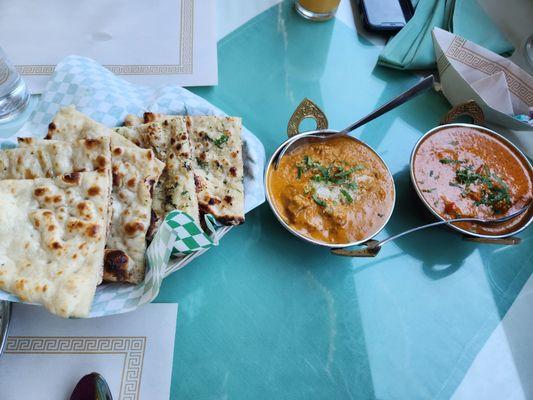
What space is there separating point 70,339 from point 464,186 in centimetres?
156

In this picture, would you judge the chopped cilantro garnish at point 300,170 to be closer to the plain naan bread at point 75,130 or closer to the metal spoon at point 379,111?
the metal spoon at point 379,111

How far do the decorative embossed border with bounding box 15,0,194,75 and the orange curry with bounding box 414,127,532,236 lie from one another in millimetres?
1158

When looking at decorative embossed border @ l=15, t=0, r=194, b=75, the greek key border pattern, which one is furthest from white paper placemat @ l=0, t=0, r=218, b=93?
the greek key border pattern

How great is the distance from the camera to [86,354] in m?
1.26

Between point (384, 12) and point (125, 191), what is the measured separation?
1.73m

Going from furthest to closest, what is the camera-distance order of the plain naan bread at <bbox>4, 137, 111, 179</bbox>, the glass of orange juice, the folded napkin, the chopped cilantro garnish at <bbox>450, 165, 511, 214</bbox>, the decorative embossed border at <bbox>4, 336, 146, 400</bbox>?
the glass of orange juice
the folded napkin
the chopped cilantro garnish at <bbox>450, 165, 511, 214</bbox>
the plain naan bread at <bbox>4, 137, 111, 179</bbox>
the decorative embossed border at <bbox>4, 336, 146, 400</bbox>

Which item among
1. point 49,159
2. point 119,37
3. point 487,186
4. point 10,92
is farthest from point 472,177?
point 10,92

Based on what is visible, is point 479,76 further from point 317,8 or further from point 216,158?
point 216,158

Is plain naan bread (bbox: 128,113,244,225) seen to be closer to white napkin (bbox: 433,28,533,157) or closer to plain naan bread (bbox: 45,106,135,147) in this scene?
plain naan bread (bbox: 45,106,135,147)

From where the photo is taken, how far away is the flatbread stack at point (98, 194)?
1.16m

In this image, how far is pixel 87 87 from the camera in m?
1.64

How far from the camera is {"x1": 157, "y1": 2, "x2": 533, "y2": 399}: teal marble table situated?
4.38ft

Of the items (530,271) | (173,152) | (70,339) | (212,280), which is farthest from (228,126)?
(530,271)

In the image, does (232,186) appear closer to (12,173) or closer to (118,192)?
(118,192)
